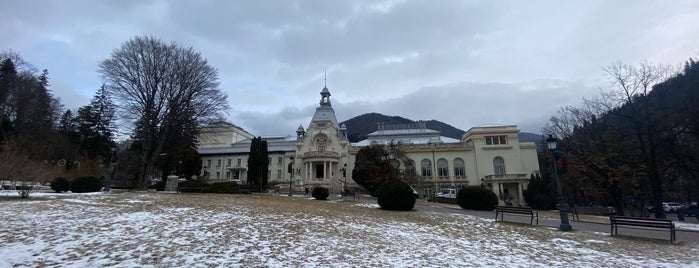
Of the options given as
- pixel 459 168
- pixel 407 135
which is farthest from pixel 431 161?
pixel 407 135

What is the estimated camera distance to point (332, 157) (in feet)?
181

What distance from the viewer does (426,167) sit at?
57.4 meters

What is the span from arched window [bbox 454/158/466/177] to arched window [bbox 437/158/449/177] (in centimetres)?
143

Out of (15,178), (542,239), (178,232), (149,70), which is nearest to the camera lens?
(178,232)

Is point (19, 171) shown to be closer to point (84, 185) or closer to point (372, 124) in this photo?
point (84, 185)

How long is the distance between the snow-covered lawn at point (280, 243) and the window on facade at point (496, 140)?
45268 mm

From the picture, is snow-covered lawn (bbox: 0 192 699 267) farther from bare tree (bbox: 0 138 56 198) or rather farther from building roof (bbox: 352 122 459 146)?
building roof (bbox: 352 122 459 146)

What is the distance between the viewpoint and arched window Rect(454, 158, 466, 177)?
184ft

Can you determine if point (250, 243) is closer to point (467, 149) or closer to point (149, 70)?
point (149, 70)

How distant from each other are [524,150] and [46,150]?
65.9 metres

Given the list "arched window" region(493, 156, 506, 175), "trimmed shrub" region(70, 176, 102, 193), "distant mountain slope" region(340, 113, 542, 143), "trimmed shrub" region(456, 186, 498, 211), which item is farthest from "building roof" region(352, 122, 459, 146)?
"trimmed shrub" region(70, 176, 102, 193)

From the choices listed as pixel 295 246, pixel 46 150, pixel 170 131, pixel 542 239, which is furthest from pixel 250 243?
pixel 46 150

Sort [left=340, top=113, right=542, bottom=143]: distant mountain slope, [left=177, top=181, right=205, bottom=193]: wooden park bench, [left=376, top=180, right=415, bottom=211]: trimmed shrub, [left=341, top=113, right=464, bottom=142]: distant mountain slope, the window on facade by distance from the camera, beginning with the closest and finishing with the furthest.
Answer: [left=376, top=180, right=415, bottom=211]: trimmed shrub < [left=177, top=181, right=205, bottom=193]: wooden park bench < the window on facade < [left=340, top=113, right=542, bottom=143]: distant mountain slope < [left=341, top=113, right=464, bottom=142]: distant mountain slope

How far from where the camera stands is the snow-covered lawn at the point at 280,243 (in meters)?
7.32
